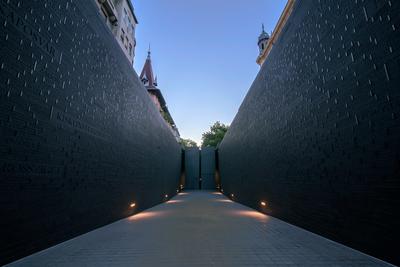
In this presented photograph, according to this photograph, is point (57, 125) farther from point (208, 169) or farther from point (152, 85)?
point (152, 85)

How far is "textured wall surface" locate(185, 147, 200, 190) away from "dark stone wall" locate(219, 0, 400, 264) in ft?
65.0

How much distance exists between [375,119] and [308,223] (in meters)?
2.97

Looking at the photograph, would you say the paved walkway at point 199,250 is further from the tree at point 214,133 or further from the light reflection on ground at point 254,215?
the tree at point 214,133

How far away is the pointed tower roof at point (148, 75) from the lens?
100ft

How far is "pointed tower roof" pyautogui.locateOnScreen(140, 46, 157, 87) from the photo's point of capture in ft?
100

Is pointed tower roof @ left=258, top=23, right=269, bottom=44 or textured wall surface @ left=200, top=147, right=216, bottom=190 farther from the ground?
pointed tower roof @ left=258, top=23, right=269, bottom=44

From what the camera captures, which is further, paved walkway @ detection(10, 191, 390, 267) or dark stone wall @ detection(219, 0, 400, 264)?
paved walkway @ detection(10, 191, 390, 267)

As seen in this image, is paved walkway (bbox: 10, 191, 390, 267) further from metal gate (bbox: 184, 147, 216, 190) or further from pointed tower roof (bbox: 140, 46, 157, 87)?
pointed tower roof (bbox: 140, 46, 157, 87)

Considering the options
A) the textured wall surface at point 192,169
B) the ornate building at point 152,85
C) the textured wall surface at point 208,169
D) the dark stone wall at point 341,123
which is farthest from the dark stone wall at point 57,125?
the ornate building at point 152,85

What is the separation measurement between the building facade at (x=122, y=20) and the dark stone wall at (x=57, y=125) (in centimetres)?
973

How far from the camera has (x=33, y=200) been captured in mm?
3238

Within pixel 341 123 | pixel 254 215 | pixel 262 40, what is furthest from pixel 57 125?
pixel 262 40

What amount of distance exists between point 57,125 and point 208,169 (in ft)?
75.9

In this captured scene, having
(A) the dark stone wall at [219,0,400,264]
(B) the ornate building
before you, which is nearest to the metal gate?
(B) the ornate building
